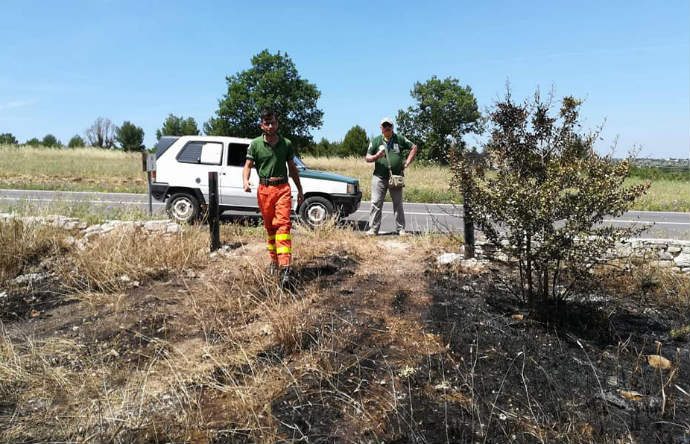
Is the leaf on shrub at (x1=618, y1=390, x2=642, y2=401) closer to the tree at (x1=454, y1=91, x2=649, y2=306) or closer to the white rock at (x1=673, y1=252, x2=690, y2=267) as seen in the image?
the tree at (x1=454, y1=91, x2=649, y2=306)

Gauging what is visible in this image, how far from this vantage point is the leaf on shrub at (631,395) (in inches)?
116

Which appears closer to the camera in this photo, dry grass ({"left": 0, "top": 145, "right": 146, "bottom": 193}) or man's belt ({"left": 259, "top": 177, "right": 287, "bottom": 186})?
man's belt ({"left": 259, "top": 177, "right": 287, "bottom": 186})

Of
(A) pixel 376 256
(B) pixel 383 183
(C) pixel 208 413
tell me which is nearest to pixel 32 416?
(C) pixel 208 413

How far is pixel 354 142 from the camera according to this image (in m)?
48.2

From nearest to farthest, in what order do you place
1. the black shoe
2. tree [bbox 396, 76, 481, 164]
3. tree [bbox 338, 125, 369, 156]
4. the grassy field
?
the black shoe
the grassy field
tree [bbox 338, 125, 369, 156]
tree [bbox 396, 76, 481, 164]

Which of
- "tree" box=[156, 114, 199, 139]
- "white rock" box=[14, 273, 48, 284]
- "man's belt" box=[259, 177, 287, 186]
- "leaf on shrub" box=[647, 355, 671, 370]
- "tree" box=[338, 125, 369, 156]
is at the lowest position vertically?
"leaf on shrub" box=[647, 355, 671, 370]

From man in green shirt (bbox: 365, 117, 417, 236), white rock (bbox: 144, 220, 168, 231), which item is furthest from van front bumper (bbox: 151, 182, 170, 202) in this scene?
man in green shirt (bbox: 365, 117, 417, 236)

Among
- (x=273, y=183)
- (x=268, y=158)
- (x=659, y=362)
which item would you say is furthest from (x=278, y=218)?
(x=659, y=362)

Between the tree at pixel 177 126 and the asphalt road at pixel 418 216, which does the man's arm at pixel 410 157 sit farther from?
the tree at pixel 177 126

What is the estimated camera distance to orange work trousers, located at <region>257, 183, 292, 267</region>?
484cm

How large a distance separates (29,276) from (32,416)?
140 inches

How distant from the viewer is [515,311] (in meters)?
4.32

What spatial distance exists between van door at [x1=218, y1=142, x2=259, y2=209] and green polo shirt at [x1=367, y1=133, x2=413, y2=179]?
2.74 m

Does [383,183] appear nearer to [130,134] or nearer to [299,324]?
[299,324]
